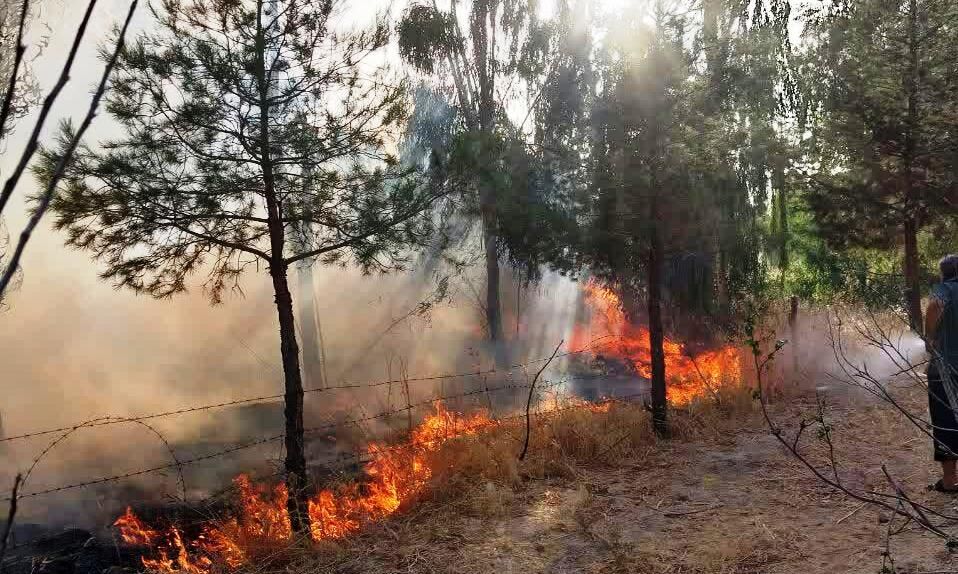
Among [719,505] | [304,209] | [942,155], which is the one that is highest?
[942,155]

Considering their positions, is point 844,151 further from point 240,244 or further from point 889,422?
point 240,244

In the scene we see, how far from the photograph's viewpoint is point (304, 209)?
6.93 meters

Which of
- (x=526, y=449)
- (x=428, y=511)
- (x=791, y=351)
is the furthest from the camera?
(x=791, y=351)

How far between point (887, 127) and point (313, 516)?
Answer: 1237cm

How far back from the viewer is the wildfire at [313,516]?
6051 millimetres

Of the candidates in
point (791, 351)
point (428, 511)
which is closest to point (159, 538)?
point (428, 511)

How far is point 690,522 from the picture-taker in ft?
19.6

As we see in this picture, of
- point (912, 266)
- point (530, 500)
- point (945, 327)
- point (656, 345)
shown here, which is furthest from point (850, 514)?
point (912, 266)

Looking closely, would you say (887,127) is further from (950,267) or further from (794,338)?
(950,267)

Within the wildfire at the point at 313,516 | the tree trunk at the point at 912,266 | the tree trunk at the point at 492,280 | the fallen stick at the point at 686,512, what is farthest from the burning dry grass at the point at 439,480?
the tree trunk at the point at 492,280

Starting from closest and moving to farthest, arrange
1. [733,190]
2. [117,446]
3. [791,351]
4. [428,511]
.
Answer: [428,511] < [791,351] < [117,446] < [733,190]

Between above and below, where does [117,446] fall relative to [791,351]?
below

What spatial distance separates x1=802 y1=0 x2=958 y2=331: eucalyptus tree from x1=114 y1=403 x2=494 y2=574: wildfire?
31.0ft

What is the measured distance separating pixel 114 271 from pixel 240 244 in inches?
46.1
